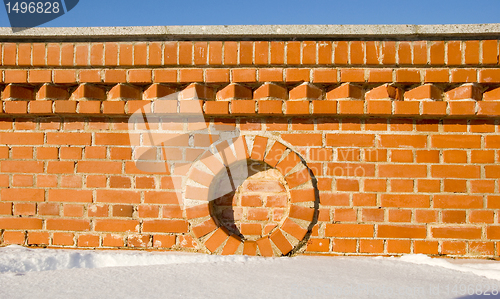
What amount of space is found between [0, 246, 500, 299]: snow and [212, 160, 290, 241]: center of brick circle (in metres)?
0.23

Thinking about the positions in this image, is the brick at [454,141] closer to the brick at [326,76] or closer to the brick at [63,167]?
the brick at [326,76]

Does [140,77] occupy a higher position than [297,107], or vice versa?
[140,77]

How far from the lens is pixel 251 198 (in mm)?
2051

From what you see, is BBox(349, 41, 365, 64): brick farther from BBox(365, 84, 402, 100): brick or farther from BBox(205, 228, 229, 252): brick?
BBox(205, 228, 229, 252): brick

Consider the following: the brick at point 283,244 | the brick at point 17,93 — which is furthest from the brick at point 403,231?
the brick at point 17,93

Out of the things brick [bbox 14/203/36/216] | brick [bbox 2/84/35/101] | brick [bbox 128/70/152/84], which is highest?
brick [bbox 128/70/152/84]

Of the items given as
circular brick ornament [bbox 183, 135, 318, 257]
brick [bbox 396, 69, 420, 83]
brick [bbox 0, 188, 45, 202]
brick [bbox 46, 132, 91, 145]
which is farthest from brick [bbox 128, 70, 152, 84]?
brick [bbox 396, 69, 420, 83]

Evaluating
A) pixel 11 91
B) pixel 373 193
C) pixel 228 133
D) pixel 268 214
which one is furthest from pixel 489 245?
pixel 11 91

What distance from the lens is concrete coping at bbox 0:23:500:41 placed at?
1886mm

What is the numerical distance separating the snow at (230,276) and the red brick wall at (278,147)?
15 centimetres

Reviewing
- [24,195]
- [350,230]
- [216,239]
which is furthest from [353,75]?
[24,195]

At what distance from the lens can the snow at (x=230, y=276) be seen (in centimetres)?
142

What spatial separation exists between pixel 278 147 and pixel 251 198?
1.23ft

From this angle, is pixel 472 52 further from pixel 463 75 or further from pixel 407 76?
pixel 407 76
